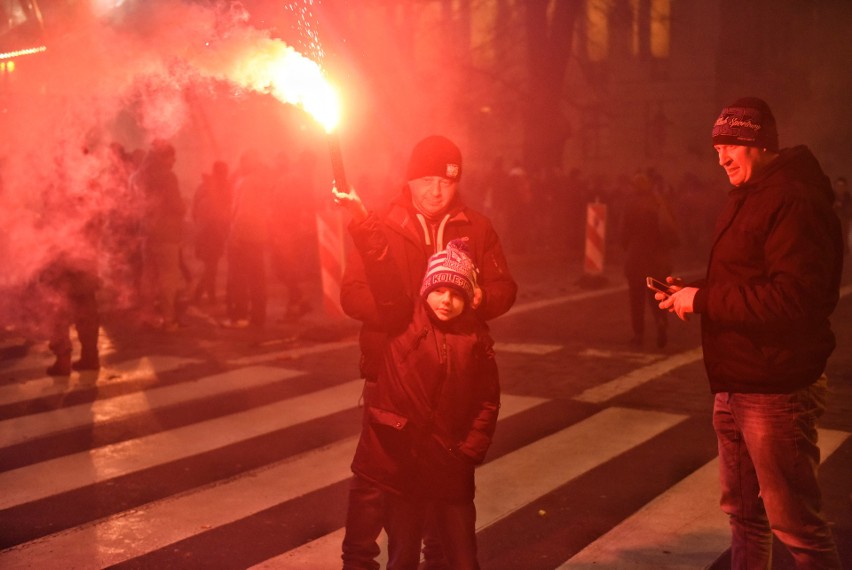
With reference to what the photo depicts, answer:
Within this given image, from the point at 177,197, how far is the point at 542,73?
14.4 meters

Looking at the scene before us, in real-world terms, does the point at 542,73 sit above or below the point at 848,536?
above

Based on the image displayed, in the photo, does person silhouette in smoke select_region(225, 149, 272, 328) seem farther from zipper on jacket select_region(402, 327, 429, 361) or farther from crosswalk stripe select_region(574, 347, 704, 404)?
zipper on jacket select_region(402, 327, 429, 361)

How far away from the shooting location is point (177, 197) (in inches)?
495

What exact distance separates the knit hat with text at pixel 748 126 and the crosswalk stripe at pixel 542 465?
2522mm

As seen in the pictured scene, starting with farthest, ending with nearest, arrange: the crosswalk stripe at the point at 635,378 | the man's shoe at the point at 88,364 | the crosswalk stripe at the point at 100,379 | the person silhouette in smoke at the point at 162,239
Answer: the person silhouette in smoke at the point at 162,239
the man's shoe at the point at 88,364
the crosswalk stripe at the point at 100,379
the crosswalk stripe at the point at 635,378

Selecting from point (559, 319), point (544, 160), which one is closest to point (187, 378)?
point (559, 319)

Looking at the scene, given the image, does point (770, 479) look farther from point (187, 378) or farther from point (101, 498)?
point (187, 378)

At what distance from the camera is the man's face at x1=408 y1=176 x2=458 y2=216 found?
4289mm

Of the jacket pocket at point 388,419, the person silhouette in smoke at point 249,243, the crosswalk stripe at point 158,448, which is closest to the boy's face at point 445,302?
the jacket pocket at point 388,419

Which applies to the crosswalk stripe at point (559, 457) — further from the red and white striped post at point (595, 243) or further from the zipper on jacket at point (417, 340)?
the red and white striped post at point (595, 243)

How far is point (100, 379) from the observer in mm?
9492

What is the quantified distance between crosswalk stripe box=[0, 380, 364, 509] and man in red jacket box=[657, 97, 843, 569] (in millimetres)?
4048

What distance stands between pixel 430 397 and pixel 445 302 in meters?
0.37

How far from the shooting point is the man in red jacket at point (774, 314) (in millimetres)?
3668
